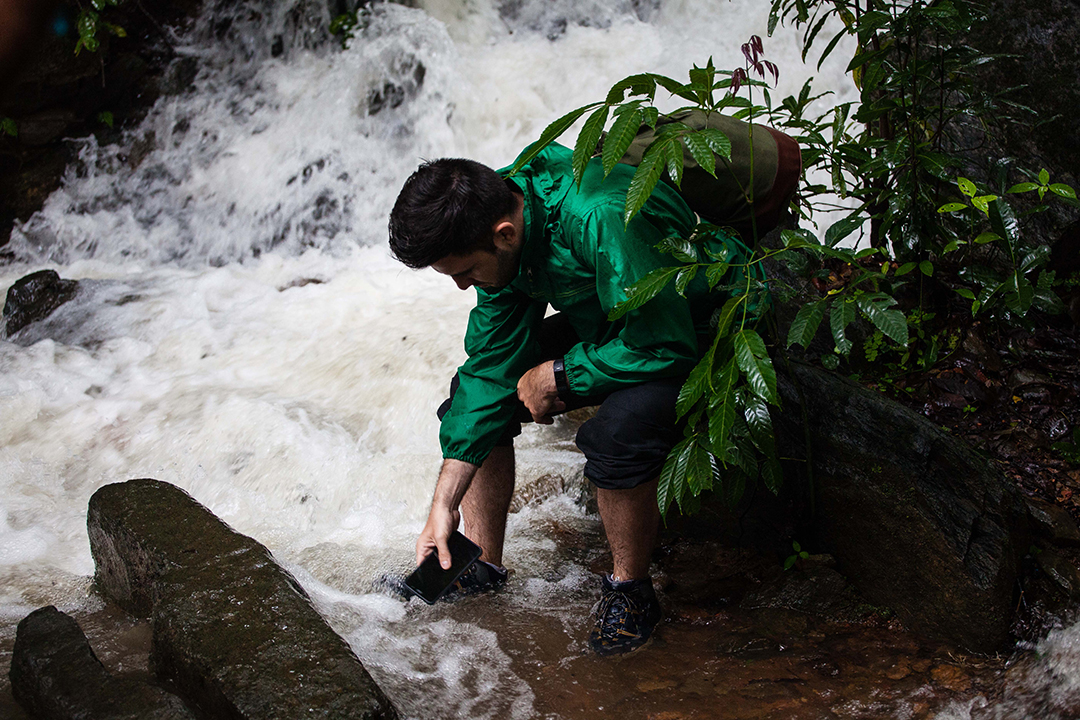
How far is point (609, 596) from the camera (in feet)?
7.64

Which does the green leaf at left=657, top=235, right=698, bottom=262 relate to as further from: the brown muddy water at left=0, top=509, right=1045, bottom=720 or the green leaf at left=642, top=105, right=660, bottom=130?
the brown muddy water at left=0, top=509, right=1045, bottom=720

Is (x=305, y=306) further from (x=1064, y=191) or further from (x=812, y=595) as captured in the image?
(x=1064, y=191)

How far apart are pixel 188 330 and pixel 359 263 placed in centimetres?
140

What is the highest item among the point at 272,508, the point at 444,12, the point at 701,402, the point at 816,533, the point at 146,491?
the point at 444,12

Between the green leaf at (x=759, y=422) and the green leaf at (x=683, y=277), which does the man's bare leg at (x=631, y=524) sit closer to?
the green leaf at (x=759, y=422)

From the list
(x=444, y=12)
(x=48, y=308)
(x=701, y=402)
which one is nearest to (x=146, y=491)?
(x=701, y=402)

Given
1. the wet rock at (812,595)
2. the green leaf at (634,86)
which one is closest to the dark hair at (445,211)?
the green leaf at (634,86)

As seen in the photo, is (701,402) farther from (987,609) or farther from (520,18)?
(520,18)

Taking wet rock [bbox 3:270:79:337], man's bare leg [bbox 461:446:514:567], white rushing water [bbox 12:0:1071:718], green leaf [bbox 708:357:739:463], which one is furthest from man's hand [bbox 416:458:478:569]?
wet rock [bbox 3:270:79:337]

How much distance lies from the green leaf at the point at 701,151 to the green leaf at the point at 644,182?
89mm

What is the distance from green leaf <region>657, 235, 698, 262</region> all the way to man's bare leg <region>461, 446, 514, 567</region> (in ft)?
2.99

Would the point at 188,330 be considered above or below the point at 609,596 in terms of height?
above

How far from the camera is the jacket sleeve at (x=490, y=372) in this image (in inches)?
93.3

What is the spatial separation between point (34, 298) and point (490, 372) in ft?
14.3
